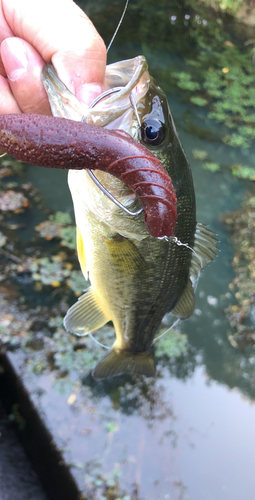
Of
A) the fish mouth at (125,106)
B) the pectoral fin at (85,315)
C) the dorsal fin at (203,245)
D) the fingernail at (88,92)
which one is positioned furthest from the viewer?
the pectoral fin at (85,315)

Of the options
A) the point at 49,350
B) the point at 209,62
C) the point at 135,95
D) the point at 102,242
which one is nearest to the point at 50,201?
the point at 49,350

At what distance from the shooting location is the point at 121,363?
78.7 inches

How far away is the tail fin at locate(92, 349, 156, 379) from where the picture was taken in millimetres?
1985

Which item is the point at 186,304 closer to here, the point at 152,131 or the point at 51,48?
the point at 152,131

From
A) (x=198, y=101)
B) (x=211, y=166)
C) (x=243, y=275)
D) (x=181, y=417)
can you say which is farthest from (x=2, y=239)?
(x=198, y=101)

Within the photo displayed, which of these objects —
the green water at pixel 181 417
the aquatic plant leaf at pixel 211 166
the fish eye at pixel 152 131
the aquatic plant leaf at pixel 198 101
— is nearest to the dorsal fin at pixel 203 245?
the fish eye at pixel 152 131

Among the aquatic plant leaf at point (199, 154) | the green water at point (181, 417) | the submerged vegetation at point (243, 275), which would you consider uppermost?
the aquatic plant leaf at point (199, 154)

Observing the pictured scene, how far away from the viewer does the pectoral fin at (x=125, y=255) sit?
132 cm

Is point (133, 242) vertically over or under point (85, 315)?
over

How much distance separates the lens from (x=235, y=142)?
17.5 feet

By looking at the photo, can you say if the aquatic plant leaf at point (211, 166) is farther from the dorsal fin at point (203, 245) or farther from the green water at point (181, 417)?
the dorsal fin at point (203, 245)

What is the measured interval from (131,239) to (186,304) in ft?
1.89

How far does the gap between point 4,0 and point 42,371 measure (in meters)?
2.21

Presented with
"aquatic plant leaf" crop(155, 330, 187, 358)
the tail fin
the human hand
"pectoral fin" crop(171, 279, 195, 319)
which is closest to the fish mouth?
the human hand
